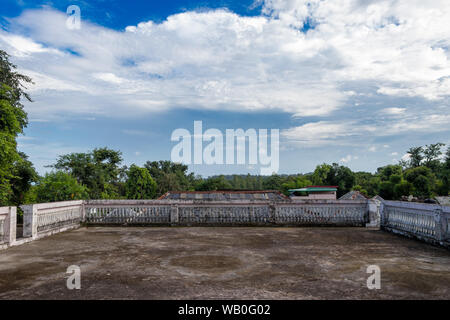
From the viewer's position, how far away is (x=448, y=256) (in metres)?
5.48

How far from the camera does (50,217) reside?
8.09 m

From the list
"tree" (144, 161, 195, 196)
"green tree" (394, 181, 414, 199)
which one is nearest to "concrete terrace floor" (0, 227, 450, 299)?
"tree" (144, 161, 195, 196)

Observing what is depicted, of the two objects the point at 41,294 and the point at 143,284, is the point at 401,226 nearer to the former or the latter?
the point at 143,284

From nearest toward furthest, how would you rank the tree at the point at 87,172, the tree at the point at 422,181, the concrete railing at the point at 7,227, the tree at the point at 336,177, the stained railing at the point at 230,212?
the concrete railing at the point at 7,227 < the stained railing at the point at 230,212 < the tree at the point at 87,172 < the tree at the point at 422,181 < the tree at the point at 336,177

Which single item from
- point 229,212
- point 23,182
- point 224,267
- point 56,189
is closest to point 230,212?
point 229,212

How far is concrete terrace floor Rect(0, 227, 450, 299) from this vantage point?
355cm

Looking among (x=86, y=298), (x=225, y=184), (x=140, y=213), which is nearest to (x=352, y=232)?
(x=140, y=213)

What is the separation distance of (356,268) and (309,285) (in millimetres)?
1223

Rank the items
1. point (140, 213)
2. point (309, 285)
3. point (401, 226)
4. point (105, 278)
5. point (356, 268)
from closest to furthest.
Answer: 1. point (309, 285)
2. point (105, 278)
3. point (356, 268)
4. point (401, 226)
5. point (140, 213)

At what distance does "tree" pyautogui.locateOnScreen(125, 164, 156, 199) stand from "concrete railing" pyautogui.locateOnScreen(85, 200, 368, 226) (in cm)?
2559

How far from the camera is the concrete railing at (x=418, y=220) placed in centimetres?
635

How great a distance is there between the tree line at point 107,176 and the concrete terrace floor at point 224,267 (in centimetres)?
459

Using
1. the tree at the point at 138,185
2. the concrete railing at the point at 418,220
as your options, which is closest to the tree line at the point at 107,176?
the tree at the point at 138,185

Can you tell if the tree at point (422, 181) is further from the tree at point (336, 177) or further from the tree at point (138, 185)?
the tree at point (138, 185)
